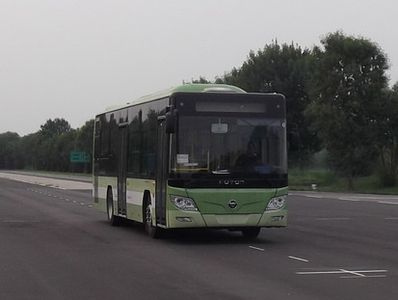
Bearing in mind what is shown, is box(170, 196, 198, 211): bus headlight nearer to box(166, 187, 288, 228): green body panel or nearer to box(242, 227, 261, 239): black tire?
box(166, 187, 288, 228): green body panel

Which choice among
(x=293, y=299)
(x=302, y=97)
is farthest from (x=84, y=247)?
(x=302, y=97)

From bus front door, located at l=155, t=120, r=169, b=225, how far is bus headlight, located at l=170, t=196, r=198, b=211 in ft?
1.22

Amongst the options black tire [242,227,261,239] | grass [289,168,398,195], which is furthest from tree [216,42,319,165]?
black tire [242,227,261,239]

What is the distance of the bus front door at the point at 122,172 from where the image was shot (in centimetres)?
2053

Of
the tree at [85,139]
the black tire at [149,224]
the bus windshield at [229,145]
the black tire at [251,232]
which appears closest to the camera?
the bus windshield at [229,145]

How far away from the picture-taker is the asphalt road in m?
10.7

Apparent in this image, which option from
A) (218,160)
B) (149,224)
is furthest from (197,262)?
(149,224)

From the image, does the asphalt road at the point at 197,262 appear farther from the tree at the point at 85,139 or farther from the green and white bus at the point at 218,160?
the tree at the point at 85,139

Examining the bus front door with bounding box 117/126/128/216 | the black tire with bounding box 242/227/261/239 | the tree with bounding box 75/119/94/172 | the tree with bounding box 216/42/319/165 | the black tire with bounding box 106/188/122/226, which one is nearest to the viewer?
the black tire with bounding box 242/227/261/239

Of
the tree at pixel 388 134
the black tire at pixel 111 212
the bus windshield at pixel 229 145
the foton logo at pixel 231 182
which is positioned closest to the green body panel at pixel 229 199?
the foton logo at pixel 231 182

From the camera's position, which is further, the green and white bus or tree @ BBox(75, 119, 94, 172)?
tree @ BBox(75, 119, 94, 172)

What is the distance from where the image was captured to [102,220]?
80.7ft

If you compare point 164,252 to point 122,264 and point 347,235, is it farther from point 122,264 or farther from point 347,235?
point 347,235

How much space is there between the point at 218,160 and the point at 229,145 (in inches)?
15.3
